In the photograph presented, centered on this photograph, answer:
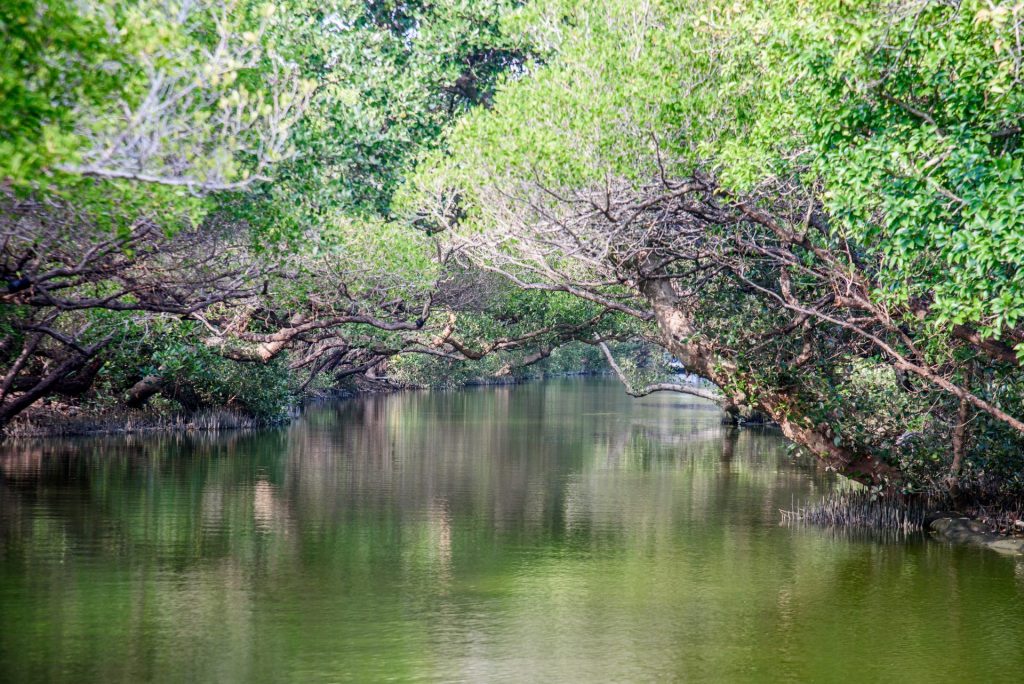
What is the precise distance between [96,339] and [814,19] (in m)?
17.9

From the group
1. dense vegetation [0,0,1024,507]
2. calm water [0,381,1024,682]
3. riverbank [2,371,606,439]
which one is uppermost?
dense vegetation [0,0,1024,507]

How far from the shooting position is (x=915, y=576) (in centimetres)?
1534

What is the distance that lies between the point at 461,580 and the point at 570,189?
658 centimetres

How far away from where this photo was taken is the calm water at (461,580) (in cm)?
1110

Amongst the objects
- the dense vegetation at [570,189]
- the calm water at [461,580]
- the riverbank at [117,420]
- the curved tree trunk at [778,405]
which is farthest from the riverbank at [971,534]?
the riverbank at [117,420]

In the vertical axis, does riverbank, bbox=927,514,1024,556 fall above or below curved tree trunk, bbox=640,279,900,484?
below

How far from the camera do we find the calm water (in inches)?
437

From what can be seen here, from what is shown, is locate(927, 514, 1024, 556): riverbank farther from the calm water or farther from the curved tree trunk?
the curved tree trunk

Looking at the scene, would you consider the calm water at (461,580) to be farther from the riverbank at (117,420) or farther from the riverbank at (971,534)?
the riverbank at (117,420)

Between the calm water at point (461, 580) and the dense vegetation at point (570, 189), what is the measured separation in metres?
2.58

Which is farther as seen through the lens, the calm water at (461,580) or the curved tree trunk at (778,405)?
the curved tree trunk at (778,405)

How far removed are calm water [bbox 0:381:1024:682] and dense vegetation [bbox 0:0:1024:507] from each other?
2.58 m

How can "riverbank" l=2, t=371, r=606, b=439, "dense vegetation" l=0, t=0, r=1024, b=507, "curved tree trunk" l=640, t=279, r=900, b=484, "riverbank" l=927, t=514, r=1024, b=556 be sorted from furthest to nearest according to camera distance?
"riverbank" l=2, t=371, r=606, b=439 < "curved tree trunk" l=640, t=279, r=900, b=484 < "riverbank" l=927, t=514, r=1024, b=556 < "dense vegetation" l=0, t=0, r=1024, b=507

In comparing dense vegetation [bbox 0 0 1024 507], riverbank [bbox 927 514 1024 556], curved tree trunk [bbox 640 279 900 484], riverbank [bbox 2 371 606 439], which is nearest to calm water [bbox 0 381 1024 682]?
riverbank [bbox 927 514 1024 556]
